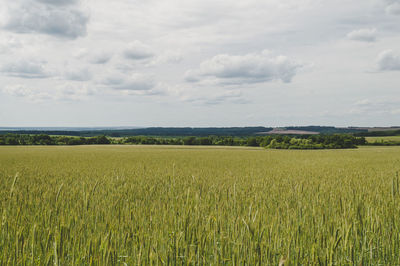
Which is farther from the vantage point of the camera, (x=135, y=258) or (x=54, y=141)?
(x=54, y=141)

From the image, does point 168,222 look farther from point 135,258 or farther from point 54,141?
point 54,141

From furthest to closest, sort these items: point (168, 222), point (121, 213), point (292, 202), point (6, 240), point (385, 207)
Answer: point (292, 202) < point (385, 207) < point (121, 213) < point (168, 222) < point (6, 240)

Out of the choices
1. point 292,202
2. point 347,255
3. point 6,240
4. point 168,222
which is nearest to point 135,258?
point 168,222

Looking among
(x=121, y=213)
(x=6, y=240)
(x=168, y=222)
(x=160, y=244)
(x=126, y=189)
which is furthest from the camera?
(x=126, y=189)

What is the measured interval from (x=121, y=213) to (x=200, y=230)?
5.28ft

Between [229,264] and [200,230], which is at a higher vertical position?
[200,230]

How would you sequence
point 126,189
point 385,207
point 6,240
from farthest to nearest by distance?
point 126,189 < point 385,207 < point 6,240

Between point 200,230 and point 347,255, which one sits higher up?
point 200,230

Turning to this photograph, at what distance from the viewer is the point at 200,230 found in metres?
3.20

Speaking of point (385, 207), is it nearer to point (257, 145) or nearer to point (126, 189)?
point (126, 189)

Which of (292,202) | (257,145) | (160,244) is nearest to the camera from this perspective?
(160,244)

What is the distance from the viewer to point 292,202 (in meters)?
5.59

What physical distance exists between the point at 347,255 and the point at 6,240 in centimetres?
344

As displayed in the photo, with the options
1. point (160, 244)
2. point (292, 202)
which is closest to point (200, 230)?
point (160, 244)
